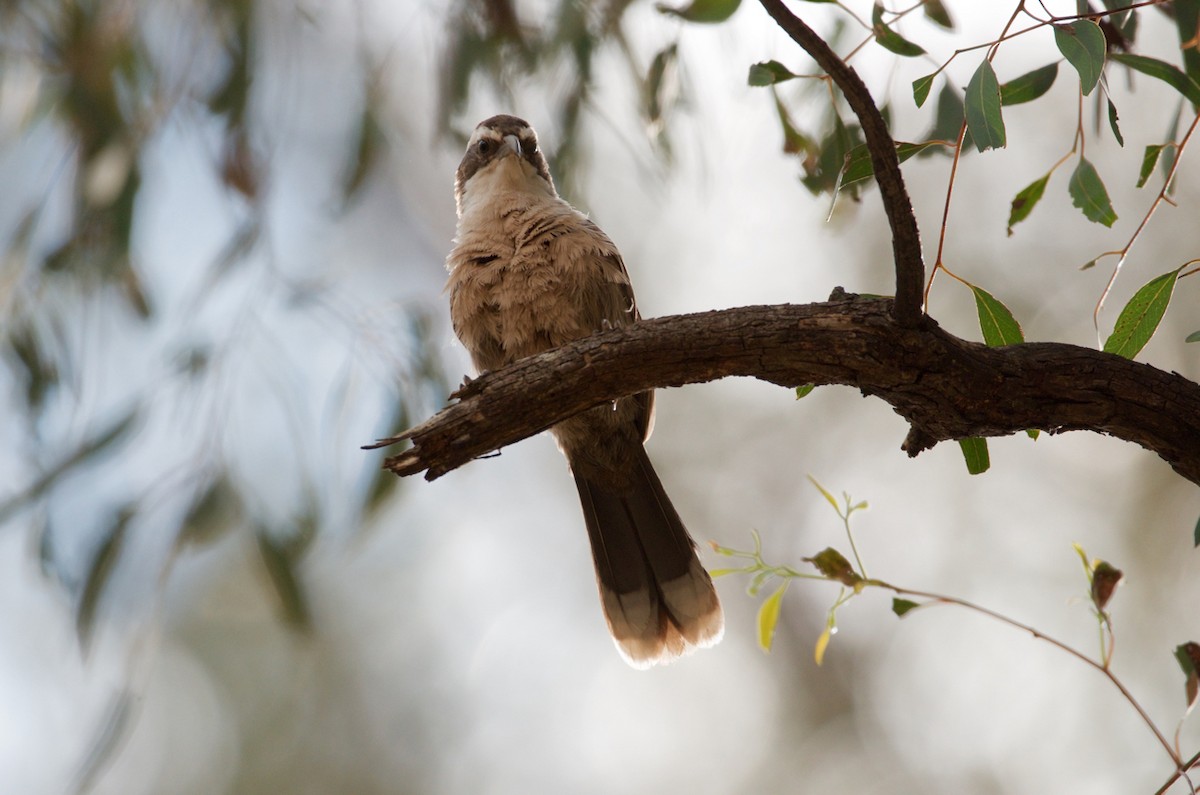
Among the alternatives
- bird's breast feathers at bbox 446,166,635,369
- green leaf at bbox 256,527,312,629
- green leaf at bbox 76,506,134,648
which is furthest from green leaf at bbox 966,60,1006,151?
green leaf at bbox 76,506,134,648

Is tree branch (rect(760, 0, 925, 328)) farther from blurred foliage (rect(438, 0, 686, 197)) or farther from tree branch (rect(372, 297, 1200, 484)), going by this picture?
blurred foliage (rect(438, 0, 686, 197))

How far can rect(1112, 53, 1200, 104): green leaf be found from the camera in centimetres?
196

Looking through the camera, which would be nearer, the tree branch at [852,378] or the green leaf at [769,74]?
the tree branch at [852,378]

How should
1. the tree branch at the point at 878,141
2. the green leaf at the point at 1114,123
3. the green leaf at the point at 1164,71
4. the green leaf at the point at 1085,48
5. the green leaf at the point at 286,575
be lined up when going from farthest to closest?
the green leaf at the point at 286,575 < the green leaf at the point at 1164,71 < the green leaf at the point at 1114,123 < the green leaf at the point at 1085,48 < the tree branch at the point at 878,141

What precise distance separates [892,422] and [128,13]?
16.3 ft

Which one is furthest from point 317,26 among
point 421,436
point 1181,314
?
point 1181,314

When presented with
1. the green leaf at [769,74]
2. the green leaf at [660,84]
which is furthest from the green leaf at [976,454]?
the green leaf at [660,84]

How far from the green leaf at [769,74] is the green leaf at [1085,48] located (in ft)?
1.58

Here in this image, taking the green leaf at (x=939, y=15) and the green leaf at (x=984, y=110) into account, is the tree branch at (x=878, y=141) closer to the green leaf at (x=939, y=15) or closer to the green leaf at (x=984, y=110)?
the green leaf at (x=984, y=110)

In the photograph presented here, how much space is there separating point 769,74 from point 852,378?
0.62 m

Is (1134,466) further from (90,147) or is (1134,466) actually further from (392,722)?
(90,147)

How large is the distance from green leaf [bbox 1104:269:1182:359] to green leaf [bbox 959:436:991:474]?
0.29m

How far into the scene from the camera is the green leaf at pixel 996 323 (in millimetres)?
2061

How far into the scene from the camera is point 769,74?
204cm
